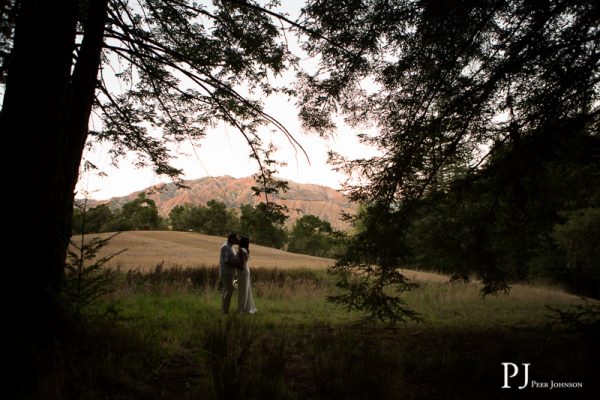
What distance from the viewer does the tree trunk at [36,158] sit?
324 centimetres

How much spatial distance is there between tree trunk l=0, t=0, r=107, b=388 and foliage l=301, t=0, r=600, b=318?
319 centimetres

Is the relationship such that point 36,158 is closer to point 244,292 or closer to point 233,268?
point 233,268

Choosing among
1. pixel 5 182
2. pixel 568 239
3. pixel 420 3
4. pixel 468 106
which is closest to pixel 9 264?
pixel 5 182

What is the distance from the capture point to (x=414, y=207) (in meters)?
4.97

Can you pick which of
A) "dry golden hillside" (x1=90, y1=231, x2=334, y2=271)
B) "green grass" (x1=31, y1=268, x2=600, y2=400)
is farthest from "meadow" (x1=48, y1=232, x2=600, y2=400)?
"dry golden hillside" (x1=90, y1=231, x2=334, y2=271)

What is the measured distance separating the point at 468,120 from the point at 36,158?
519cm

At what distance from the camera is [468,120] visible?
467 cm

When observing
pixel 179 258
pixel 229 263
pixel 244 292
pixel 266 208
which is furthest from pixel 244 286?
pixel 179 258

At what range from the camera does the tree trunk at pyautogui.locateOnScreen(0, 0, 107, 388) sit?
3.24 metres

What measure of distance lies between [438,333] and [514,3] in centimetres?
567

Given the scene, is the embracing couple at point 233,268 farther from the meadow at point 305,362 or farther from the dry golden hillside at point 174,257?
the dry golden hillside at point 174,257

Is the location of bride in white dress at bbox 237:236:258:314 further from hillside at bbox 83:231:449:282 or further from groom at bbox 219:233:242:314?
hillside at bbox 83:231:449:282

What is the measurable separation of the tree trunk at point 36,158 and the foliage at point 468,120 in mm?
3192

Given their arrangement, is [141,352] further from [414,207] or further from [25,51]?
[414,207]
